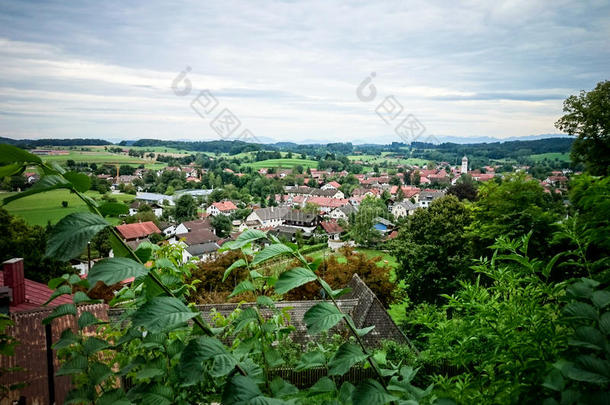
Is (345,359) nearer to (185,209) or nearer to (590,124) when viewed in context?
(590,124)

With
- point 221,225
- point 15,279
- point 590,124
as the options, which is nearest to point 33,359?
point 15,279

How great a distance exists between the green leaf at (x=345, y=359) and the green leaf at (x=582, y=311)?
0.51 metres

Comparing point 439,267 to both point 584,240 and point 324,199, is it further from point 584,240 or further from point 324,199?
point 324,199

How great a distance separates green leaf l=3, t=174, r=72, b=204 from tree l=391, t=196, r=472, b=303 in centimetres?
1652

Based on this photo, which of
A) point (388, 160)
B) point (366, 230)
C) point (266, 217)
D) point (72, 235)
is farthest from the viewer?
point (388, 160)

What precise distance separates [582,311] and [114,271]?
3.50 ft

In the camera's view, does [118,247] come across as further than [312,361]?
No

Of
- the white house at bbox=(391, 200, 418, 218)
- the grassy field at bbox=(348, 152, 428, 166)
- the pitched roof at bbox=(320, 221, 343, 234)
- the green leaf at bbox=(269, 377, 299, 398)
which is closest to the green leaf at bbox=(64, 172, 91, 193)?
the green leaf at bbox=(269, 377, 299, 398)

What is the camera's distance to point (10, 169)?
94cm

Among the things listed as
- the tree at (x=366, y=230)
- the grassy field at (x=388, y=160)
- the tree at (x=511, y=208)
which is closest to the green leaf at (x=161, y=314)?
the tree at (x=511, y=208)

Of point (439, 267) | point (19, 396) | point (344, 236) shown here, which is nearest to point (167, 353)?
point (19, 396)

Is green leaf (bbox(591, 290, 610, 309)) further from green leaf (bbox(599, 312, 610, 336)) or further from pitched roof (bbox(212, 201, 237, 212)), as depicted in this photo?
pitched roof (bbox(212, 201, 237, 212))

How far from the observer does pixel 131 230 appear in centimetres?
3356

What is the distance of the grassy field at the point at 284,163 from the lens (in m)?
111
